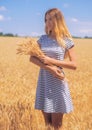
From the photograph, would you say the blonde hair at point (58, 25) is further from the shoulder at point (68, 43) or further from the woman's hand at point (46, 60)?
the woman's hand at point (46, 60)

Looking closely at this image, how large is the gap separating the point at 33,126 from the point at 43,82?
0.60 metres

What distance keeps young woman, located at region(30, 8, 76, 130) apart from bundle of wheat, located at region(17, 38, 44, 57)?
0.06 metres

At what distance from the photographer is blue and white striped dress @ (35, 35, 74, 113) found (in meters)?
3.86

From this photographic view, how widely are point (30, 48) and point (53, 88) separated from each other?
1.43 ft

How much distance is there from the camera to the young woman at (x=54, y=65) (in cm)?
383

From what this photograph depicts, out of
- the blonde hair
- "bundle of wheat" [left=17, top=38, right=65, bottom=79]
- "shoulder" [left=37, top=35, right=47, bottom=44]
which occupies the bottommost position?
"bundle of wheat" [left=17, top=38, right=65, bottom=79]

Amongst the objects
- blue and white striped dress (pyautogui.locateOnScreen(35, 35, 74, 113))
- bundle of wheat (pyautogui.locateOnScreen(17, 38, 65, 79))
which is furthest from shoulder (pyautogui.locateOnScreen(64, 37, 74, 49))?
bundle of wheat (pyautogui.locateOnScreen(17, 38, 65, 79))

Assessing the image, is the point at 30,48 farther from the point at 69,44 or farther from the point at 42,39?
the point at 69,44

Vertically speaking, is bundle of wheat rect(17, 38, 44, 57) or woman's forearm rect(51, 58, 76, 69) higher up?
bundle of wheat rect(17, 38, 44, 57)

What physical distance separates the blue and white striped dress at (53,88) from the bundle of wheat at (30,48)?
0.26 feet

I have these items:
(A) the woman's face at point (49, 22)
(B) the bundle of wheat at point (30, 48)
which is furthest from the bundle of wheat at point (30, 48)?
(A) the woman's face at point (49, 22)

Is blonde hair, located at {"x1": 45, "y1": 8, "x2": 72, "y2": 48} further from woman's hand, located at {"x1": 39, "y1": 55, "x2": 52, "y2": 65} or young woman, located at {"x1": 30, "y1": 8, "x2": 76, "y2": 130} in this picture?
woman's hand, located at {"x1": 39, "y1": 55, "x2": 52, "y2": 65}

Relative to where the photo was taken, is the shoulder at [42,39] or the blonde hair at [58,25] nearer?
the blonde hair at [58,25]

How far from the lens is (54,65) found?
3.84m
